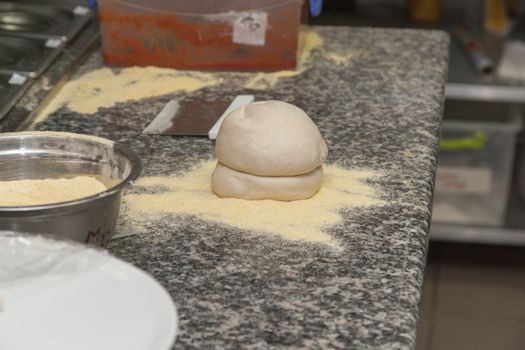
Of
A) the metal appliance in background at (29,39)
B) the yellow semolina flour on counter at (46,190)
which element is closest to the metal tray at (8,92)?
the metal appliance in background at (29,39)

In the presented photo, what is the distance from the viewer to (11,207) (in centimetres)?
92

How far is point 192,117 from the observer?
1437 mm

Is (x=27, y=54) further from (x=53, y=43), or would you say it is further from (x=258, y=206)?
(x=258, y=206)

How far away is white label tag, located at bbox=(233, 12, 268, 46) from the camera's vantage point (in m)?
1.61

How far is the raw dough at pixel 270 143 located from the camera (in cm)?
112

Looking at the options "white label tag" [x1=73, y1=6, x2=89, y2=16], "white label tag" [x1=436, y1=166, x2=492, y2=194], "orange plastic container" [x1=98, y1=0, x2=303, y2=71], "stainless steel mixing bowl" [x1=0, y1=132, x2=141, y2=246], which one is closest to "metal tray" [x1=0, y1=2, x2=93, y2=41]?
"white label tag" [x1=73, y1=6, x2=89, y2=16]

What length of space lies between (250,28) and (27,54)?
1.29ft

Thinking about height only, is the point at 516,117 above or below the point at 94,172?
below

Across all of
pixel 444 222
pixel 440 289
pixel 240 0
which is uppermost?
pixel 240 0

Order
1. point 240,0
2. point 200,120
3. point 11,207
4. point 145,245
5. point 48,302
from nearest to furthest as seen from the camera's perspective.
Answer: point 48,302 → point 11,207 → point 145,245 → point 200,120 → point 240,0

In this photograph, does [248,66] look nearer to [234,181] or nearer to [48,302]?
[234,181]

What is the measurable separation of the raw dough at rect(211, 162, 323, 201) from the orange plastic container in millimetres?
526

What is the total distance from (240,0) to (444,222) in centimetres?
112

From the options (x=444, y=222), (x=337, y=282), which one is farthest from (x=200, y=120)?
(x=444, y=222)
